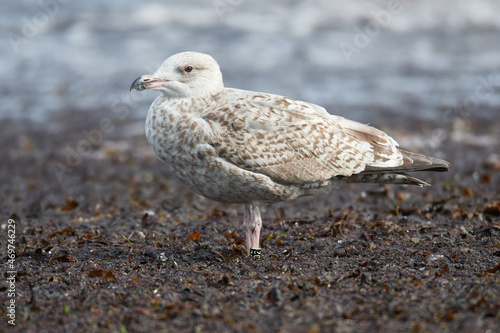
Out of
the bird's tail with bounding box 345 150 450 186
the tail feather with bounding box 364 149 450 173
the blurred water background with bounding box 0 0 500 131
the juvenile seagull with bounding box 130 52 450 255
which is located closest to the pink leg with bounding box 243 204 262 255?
the juvenile seagull with bounding box 130 52 450 255

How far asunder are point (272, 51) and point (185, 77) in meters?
12.9

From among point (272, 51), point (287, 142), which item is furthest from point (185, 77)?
point (272, 51)

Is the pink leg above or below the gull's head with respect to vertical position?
below

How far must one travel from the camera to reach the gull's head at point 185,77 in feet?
18.2

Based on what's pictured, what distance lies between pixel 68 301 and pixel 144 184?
532 centimetres

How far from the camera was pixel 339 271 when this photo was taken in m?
4.90

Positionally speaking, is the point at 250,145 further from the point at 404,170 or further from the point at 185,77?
the point at 404,170

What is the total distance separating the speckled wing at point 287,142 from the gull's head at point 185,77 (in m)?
0.25

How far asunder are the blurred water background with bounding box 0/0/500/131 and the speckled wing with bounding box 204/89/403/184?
738 centimetres

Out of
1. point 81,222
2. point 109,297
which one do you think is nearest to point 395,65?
point 81,222

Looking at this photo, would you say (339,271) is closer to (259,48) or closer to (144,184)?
(144,184)

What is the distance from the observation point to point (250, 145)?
17.3 feet

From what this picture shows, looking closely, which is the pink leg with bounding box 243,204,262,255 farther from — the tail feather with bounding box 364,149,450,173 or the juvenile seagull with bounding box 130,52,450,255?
the tail feather with bounding box 364,149,450,173

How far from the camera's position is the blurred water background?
14328 mm
